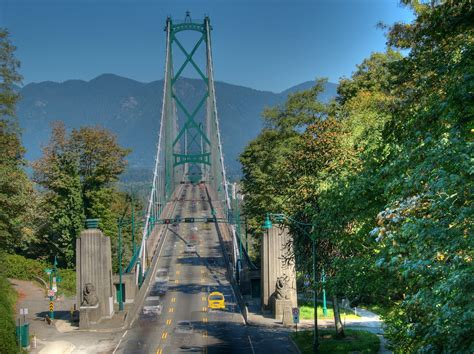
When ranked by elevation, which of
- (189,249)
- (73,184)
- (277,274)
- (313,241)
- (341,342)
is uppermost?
(73,184)

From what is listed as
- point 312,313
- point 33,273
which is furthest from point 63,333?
point 33,273

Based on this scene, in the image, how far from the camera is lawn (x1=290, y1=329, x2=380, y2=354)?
29.9 metres

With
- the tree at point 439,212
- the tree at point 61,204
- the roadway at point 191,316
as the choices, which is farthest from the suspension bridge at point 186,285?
the tree at point 439,212

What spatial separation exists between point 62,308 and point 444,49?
3960 cm

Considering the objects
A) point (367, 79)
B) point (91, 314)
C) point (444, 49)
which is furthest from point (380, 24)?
point (367, 79)

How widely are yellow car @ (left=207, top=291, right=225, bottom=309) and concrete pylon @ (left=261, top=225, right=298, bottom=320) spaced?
519 centimetres

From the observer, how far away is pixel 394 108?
16.1 m

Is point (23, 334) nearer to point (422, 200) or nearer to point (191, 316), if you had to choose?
point (191, 316)

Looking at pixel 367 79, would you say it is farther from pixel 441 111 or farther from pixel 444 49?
pixel 441 111

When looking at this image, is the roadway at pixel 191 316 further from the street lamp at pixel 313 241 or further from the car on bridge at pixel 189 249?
the street lamp at pixel 313 241

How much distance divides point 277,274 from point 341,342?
1142cm

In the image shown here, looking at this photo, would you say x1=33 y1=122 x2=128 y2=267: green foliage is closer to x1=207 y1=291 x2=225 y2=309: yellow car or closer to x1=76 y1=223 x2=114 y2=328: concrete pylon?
x1=207 y1=291 x2=225 y2=309: yellow car

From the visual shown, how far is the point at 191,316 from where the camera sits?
4384 cm

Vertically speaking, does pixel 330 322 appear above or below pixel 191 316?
above
